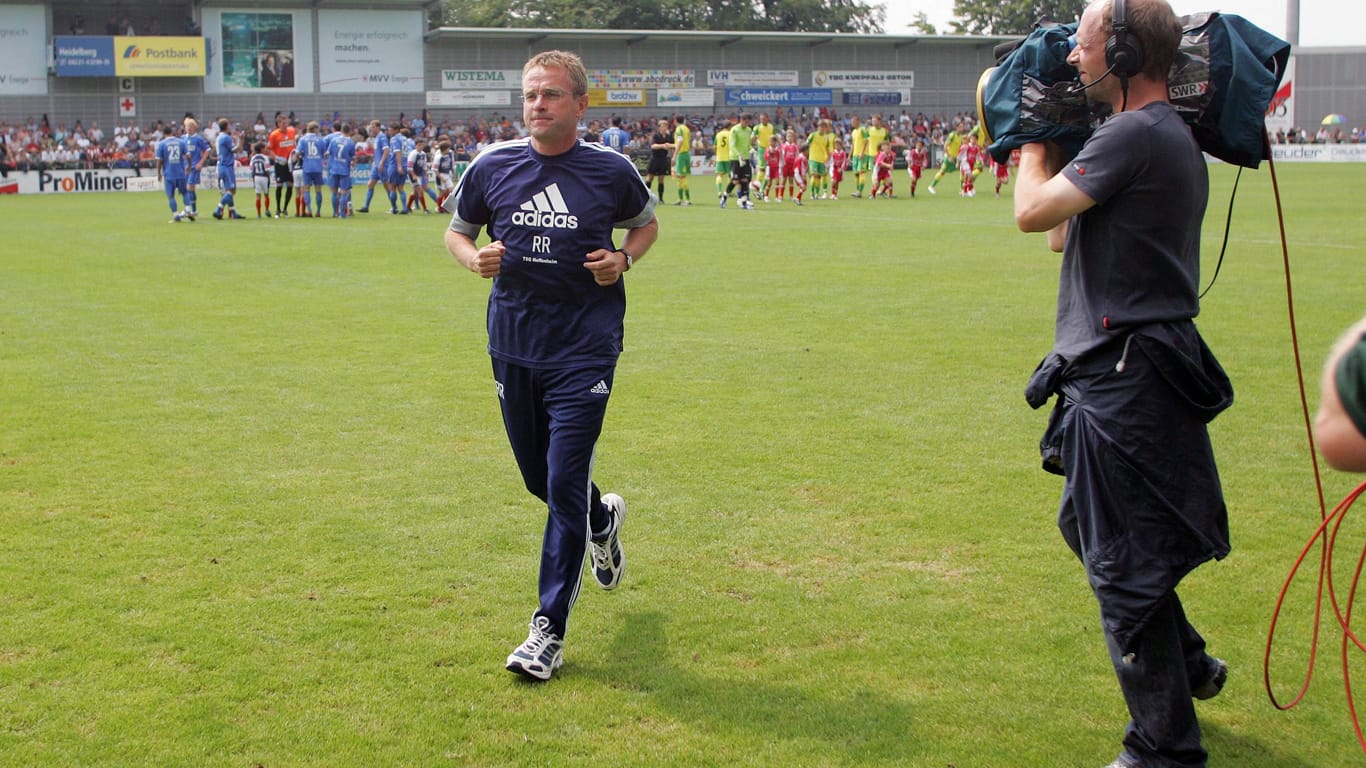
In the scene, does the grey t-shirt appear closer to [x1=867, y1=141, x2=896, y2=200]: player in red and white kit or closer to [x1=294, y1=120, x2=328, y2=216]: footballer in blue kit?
[x1=294, y1=120, x2=328, y2=216]: footballer in blue kit

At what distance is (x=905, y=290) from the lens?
14633 millimetres

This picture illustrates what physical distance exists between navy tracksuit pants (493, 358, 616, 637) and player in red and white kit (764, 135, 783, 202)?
28.7 meters

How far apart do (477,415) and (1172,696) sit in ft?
19.3

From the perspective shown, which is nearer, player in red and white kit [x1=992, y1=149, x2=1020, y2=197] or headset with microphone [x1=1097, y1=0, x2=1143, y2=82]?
headset with microphone [x1=1097, y1=0, x2=1143, y2=82]

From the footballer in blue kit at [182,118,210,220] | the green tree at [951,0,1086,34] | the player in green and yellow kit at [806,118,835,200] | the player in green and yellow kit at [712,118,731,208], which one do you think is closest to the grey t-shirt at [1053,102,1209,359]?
the footballer in blue kit at [182,118,210,220]

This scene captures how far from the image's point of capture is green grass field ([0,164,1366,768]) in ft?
13.6

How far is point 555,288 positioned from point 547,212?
0.28 metres

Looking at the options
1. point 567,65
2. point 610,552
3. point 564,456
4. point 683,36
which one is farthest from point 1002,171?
point 683,36

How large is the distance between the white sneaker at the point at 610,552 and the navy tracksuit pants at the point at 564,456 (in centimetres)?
37

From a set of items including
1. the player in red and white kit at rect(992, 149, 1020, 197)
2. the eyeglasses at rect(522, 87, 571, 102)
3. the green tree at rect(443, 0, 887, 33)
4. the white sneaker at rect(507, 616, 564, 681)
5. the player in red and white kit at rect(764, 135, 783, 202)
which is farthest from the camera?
the green tree at rect(443, 0, 887, 33)

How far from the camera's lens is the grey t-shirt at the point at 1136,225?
3.36 meters

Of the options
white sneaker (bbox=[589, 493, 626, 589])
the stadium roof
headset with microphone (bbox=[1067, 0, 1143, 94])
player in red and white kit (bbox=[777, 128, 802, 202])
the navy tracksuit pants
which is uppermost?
the stadium roof

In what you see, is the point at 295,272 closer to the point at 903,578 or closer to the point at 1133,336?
the point at 903,578

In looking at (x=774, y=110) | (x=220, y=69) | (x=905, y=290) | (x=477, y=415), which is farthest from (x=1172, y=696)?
(x=774, y=110)
